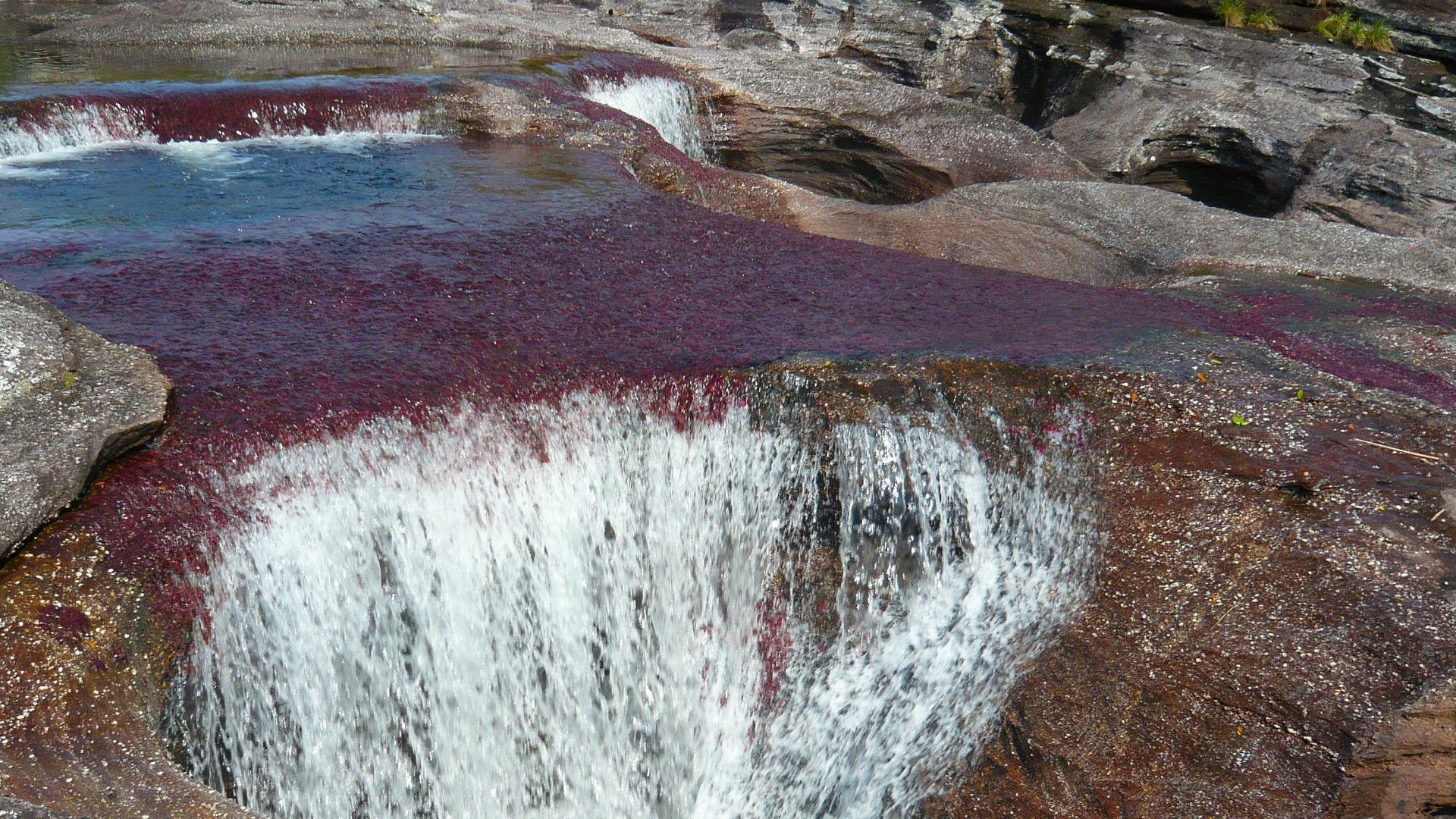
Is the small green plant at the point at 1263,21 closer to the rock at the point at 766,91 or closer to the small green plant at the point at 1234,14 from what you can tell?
the small green plant at the point at 1234,14

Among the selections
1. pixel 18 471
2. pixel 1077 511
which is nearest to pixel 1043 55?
pixel 1077 511

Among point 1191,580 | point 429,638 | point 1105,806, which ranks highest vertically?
point 1191,580

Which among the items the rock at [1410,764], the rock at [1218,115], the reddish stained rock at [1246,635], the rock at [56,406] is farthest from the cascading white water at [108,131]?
the rock at [1410,764]

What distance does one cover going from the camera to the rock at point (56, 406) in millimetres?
3531

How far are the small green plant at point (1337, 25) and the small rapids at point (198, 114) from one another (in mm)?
11844

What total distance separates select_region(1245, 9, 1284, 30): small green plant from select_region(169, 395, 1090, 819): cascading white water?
11826 millimetres

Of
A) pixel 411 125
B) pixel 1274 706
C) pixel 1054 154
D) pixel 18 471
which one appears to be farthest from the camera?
pixel 1054 154

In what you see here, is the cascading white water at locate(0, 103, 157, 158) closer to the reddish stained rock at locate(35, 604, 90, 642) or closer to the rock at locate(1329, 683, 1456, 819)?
the reddish stained rock at locate(35, 604, 90, 642)

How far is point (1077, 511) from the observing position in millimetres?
5027

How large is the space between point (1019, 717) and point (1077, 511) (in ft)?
3.55

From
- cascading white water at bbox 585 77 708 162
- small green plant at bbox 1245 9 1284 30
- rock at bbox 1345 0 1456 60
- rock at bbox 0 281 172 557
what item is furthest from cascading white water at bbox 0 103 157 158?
rock at bbox 1345 0 1456 60

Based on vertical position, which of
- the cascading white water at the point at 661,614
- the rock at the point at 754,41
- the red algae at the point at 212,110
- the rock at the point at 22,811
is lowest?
the cascading white water at the point at 661,614

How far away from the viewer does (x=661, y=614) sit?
5273 mm

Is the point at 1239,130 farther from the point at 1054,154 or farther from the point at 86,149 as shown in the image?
the point at 86,149
